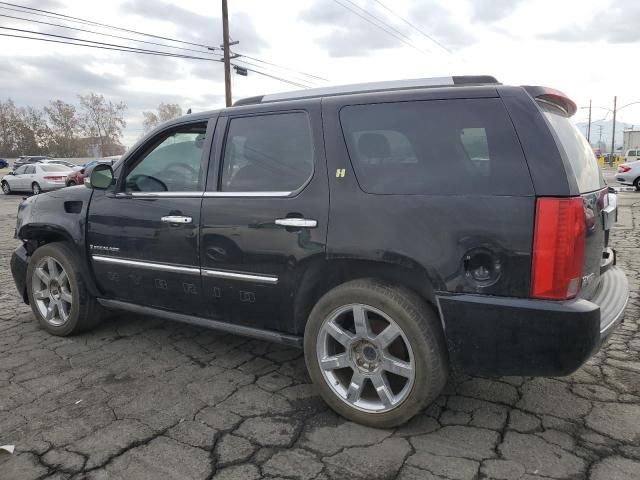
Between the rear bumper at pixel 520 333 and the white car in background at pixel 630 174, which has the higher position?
the white car in background at pixel 630 174

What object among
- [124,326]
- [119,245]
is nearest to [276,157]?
[119,245]

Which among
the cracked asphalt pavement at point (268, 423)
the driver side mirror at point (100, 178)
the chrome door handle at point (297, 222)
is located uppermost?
→ the driver side mirror at point (100, 178)

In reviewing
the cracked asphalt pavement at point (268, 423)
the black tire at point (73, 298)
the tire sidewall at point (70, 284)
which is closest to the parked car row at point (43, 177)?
the tire sidewall at point (70, 284)

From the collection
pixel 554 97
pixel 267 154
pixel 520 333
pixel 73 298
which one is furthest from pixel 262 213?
pixel 73 298

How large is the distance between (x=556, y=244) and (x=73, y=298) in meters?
3.62

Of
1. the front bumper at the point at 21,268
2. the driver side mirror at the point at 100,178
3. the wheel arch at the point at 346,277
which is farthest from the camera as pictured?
the front bumper at the point at 21,268

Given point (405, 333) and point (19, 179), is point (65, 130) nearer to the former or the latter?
point (19, 179)

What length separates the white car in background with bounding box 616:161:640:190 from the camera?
18.3 meters

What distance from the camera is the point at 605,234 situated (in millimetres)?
2758

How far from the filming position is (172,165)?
11.8ft

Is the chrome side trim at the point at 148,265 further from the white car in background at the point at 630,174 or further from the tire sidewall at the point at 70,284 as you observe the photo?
the white car in background at the point at 630,174

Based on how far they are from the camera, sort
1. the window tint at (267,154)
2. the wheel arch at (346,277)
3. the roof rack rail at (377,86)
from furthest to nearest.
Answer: the window tint at (267,154) → the roof rack rail at (377,86) → the wheel arch at (346,277)

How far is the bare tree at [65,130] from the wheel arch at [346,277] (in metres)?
86.8

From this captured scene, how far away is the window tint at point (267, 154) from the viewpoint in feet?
9.57
